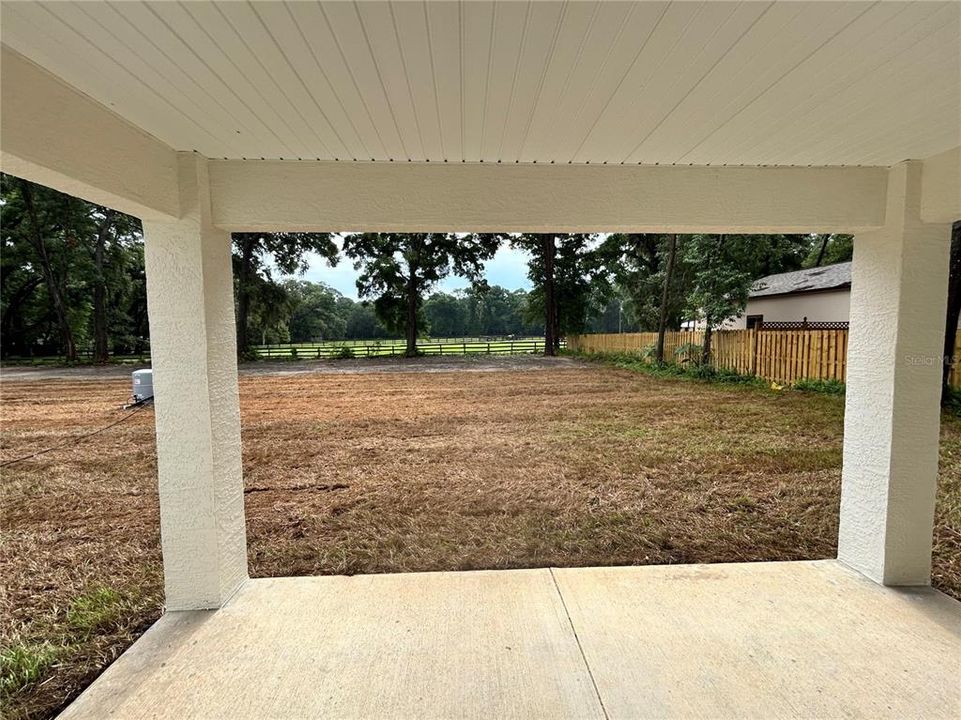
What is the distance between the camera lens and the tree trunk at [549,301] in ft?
66.6

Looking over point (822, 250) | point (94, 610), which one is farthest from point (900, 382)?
point (822, 250)

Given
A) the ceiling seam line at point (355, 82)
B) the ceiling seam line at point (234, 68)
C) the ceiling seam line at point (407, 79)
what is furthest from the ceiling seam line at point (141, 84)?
the ceiling seam line at point (407, 79)

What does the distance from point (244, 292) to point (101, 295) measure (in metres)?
4.70

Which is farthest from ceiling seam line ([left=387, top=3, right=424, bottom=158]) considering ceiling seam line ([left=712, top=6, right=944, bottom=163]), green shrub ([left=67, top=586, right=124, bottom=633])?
green shrub ([left=67, top=586, right=124, bottom=633])

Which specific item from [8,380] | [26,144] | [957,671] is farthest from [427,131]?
[8,380]

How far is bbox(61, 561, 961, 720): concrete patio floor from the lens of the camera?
171 cm

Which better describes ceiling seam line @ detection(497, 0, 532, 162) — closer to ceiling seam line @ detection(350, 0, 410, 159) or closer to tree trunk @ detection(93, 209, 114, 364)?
ceiling seam line @ detection(350, 0, 410, 159)

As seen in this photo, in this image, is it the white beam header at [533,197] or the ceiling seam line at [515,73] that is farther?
the white beam header at [533,197]

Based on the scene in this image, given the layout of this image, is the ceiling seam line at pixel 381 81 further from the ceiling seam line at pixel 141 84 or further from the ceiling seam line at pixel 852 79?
the ceiling seam line at pixel 852 79

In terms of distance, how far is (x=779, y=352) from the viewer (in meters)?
9.52

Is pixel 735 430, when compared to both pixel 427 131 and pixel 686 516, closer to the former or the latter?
pixel 686 516

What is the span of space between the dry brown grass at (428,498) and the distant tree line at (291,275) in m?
9.44

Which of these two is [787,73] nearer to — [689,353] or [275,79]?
[275,79]

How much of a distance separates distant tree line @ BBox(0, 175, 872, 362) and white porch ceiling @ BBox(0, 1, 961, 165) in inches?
504
